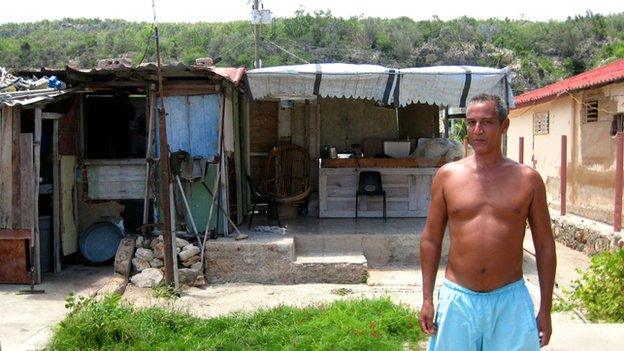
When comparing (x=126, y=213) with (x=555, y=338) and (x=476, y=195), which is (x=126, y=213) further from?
(x=476, y=195)

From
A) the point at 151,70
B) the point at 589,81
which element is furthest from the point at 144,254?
the point at 589,81

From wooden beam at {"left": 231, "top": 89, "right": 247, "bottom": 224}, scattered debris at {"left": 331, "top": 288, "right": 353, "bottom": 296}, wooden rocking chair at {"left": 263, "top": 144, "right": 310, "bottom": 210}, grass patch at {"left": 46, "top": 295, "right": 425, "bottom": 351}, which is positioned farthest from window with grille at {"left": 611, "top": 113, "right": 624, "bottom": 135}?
grass patch at {"left": 46, "top": 295, "right": 425, "bottom": 351}

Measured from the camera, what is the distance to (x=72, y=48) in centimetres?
3688

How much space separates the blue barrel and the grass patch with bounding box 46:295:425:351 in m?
3.24

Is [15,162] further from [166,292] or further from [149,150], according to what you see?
[166,292]

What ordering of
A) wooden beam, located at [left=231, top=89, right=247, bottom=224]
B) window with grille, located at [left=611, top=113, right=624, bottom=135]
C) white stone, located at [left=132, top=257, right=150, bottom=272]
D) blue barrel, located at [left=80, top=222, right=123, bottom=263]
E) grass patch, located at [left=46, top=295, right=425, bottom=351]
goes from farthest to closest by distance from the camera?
window with grille, located at [left=611, top=113, right=624, bottom=135] < wooden beam, located at [left=231, top=89, right=247, bottom=224] < blue barrel, located at [left=80, top=222, right=123, bottom=263] < white stone, located at [left=132, top=257, right=150, bottom=272] < grass patch, located at [left=46, top=295, right=425, bottom=351]

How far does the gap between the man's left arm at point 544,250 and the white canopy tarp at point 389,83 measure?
20.7 ft

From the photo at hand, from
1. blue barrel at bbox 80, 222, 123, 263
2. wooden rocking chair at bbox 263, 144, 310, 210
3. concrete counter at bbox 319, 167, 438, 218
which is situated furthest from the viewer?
wooden rocking chair at bbox 263, 144, 310, 210

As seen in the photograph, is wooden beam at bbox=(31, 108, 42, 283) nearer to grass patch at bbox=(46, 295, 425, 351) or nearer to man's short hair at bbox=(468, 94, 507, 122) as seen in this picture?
grass patch at bbox=(46, 295, 425, 351)

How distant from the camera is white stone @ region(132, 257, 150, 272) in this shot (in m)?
8.15

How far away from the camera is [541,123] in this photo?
15.7m

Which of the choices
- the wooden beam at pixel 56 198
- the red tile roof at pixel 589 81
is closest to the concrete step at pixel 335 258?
the wooden beam at pixel 56 198

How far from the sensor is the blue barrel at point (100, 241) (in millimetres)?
8930

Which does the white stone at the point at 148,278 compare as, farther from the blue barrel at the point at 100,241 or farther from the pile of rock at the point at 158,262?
the blue barrel at the point at 100,241
